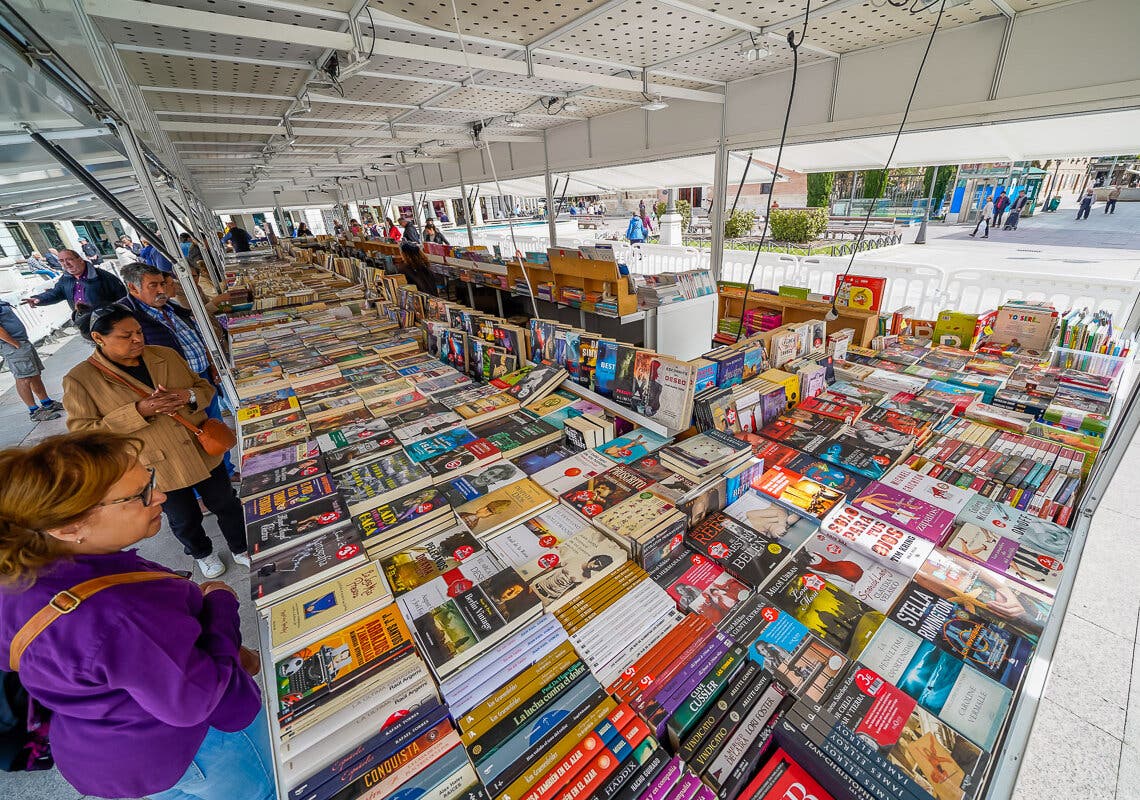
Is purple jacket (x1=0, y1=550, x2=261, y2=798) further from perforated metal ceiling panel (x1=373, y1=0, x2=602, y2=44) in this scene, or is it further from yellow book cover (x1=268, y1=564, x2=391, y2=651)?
perforated metal ceiling panel (x1=373, y1=0, x2=602, y2=44)

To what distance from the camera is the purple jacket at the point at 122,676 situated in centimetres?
77

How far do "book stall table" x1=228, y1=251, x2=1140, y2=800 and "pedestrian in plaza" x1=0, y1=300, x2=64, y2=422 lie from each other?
423 cm

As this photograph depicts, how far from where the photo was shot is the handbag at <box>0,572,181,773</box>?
2.48 feet

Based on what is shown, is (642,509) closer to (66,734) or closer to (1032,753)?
(66,734)

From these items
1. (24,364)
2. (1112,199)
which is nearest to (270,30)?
(24,364)

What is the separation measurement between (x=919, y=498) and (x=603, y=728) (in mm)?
1523

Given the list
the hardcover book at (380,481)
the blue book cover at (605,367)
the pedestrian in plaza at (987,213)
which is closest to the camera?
the hardcover book at (380,481)

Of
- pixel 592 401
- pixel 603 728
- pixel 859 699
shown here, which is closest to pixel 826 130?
pixel 592 401

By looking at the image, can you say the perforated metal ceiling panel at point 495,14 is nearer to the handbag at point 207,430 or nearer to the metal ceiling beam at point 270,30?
the metal ceiling beam at point 270,30

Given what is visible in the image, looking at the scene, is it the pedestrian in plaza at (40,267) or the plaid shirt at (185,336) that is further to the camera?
the pedestrian in plaza at (40,267)

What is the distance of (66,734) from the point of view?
83 cm

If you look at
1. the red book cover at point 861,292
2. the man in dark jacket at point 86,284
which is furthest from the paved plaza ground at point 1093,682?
the man in dark jacket at point 86,284

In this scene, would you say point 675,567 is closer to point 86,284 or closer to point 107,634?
point 107,634

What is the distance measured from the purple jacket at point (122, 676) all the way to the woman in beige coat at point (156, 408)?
1.01 meters
